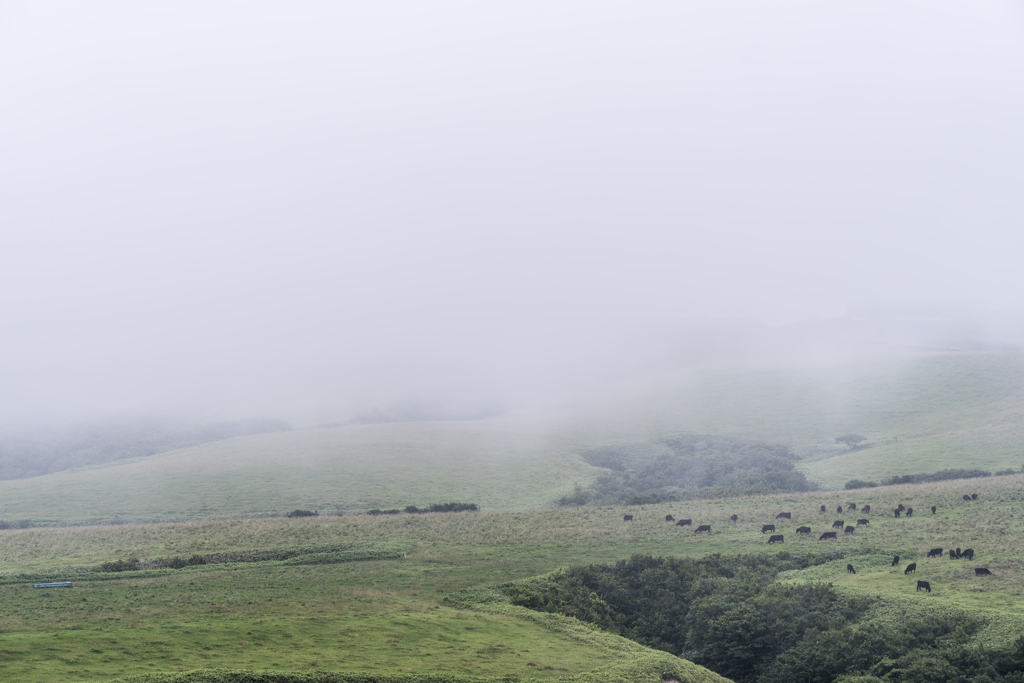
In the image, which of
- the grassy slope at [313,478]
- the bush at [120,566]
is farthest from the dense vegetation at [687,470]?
the bush at [120,566]

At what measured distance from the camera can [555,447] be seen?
13575 centimetres

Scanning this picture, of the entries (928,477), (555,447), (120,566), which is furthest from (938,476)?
(120,566)

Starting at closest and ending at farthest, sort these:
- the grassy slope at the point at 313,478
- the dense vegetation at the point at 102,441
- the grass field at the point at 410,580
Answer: the grass field at the point at 410,580 → the grassy slope at the point at 313,478 → the dense vegetation at the point at 102,441

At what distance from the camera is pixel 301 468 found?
116062 millimetres

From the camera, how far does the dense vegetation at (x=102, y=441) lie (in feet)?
518

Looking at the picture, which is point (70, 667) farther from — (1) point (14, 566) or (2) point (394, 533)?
(2) point (394, 533)

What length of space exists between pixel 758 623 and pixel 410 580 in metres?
23.2

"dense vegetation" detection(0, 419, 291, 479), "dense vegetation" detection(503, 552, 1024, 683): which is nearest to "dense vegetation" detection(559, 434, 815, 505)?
"dense vegetation" detection(503, 552, 1024, 683)

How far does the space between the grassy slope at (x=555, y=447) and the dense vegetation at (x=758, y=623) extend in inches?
1793

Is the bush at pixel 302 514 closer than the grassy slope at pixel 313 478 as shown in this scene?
Yes

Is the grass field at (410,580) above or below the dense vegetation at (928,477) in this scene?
above

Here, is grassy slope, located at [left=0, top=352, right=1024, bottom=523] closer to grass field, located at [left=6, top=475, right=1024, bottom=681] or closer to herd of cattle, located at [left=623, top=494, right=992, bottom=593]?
grass field, located at [left=6, top=475, right=1024, bottom=681]

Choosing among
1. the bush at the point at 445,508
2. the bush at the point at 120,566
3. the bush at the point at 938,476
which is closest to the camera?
the bush at the point at 120,566

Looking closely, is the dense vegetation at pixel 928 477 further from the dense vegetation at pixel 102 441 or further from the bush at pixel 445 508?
the dense vegetation at pixel 102 441
